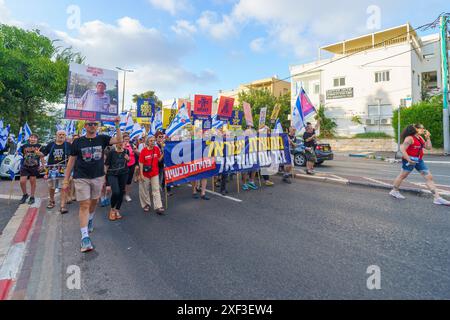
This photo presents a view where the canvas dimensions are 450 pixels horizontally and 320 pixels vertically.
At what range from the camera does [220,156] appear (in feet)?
25.4

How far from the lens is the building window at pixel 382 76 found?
24547 mm

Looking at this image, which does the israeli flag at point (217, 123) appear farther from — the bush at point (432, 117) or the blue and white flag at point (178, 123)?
the bush at point (432, 117)

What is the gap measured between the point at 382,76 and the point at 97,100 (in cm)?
2640

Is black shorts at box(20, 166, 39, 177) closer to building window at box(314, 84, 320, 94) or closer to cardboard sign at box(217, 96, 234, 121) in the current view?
cardboard sign at box(217, 96, 234, 121)

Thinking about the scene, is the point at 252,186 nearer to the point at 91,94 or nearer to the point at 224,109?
the point at 91,94

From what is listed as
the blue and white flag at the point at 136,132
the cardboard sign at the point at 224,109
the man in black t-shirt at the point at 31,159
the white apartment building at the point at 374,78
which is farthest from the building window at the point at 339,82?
the man in black t-shirt at the point at 31,159

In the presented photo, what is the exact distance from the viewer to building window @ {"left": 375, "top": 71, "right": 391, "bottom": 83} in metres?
24.5

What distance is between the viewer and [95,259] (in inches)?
147

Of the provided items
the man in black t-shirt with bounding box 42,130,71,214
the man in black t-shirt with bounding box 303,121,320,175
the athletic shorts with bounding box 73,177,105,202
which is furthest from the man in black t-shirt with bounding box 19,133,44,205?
the man in black t-shirt with bounding box 303,121,320,175

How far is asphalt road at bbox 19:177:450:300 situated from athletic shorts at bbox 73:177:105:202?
80 centimetres

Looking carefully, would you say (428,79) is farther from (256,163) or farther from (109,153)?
(109,153)

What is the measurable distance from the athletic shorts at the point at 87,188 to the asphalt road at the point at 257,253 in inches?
31.4
